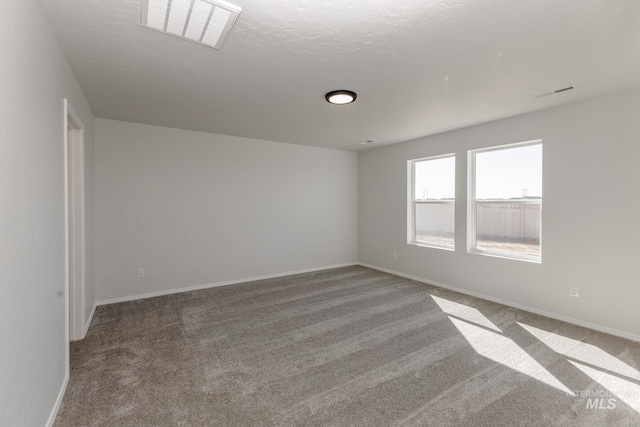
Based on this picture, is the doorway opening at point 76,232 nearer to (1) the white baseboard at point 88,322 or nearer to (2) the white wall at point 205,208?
(1) the white baseboard at point 88,322

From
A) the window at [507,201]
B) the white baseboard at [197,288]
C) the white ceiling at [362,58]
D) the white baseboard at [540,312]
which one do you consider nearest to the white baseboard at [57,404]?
the white baseboard at [197,288]

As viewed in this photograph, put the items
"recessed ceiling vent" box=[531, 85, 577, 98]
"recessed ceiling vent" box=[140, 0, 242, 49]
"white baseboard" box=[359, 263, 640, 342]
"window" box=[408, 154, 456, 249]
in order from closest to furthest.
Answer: "recessed ceiling vent" box=[140, 0, 242, 49] → "recessed ceiling vent" box=[531, 85, 577, 98] → "white baseboard" box=[359, 263, 640, 342] → "window" box=[408, 154, 456, 249]

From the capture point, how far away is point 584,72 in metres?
2.48

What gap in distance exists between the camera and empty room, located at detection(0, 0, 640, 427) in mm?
1723

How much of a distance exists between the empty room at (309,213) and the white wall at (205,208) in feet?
0.10

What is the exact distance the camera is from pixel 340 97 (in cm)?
291

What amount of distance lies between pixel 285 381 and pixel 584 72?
3.54 metres

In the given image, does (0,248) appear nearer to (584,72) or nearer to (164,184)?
(164,184)

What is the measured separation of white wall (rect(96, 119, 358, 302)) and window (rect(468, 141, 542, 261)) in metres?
2.60

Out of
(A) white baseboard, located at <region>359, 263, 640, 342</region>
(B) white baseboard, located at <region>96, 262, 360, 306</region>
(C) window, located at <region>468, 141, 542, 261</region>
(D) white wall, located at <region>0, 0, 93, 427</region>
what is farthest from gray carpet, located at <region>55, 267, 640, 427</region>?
(C) window, located at <region>468, 141, 542, 261</region>

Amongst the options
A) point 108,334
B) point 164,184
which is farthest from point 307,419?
point 164,184

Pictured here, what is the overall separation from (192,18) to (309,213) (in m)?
4.11

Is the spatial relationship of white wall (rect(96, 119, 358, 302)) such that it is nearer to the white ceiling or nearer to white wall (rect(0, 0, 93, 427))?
the white ceiling

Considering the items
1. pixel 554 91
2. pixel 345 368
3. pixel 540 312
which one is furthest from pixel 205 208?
pixel 540 312
